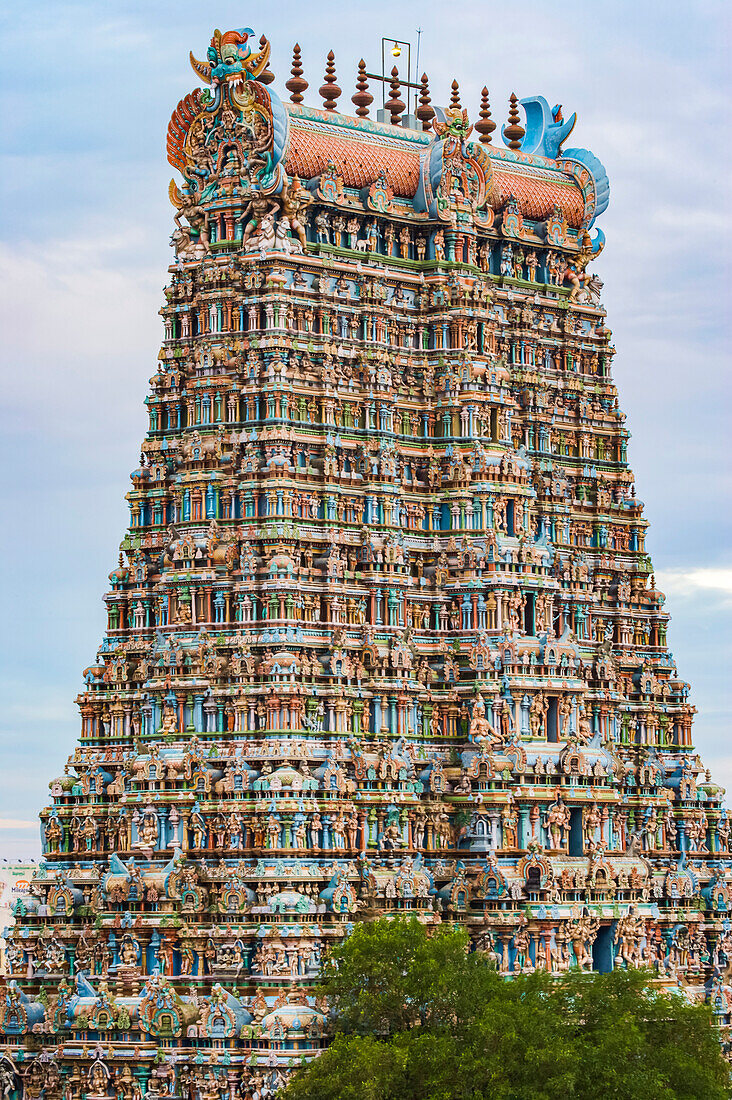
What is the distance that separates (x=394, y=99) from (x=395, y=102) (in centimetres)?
30

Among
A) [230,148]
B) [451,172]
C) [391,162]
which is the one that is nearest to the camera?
[230,148]

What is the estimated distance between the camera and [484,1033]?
108 metres

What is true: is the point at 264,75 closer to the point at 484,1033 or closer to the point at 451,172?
the point at 451,172

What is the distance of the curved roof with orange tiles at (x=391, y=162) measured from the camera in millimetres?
126250

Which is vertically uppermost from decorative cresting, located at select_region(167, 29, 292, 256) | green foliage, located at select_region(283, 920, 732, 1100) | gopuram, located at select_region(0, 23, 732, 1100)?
decorative cresting, located at select_region(167, 29, 292, 256)

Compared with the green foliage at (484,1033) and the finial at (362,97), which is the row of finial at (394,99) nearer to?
the finial at (362,97)

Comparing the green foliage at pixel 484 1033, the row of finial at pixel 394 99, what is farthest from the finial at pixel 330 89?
the green foliage at pixel 484 1033

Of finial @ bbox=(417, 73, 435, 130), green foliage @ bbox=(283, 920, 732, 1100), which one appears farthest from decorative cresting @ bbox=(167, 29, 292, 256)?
green foliage @ bbox=(283, 920, 732, 1100)

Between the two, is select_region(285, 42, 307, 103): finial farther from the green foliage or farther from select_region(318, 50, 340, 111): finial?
the green foliage

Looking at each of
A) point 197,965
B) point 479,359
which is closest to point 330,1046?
point 197,965

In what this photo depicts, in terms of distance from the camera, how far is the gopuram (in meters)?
117

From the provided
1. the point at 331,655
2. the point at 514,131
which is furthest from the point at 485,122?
the point at 331,655

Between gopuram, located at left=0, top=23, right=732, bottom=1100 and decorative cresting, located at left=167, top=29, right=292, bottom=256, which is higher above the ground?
decorative cresting, located at left=167, top=29, right=292, bottom=256

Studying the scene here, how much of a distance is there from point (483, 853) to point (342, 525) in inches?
519
